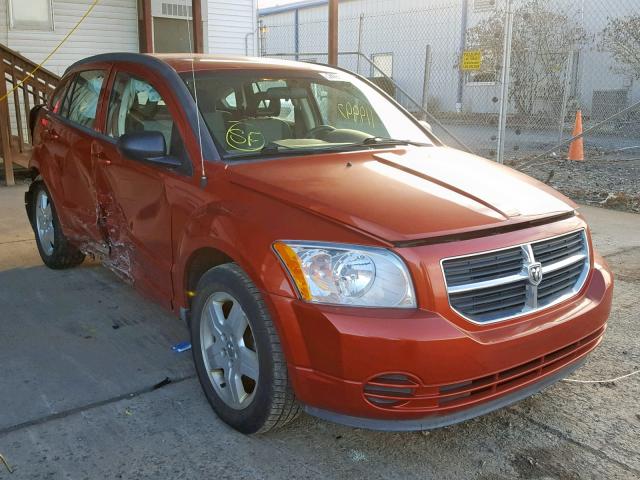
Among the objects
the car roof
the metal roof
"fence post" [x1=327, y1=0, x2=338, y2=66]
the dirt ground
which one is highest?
the metal roof

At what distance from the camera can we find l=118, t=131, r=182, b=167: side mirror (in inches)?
130

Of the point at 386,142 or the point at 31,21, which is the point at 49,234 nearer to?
the point at 386,142

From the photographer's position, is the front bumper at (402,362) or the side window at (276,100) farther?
the side window at (276,100)

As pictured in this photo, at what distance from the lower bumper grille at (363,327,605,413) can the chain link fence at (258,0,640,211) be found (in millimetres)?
7453

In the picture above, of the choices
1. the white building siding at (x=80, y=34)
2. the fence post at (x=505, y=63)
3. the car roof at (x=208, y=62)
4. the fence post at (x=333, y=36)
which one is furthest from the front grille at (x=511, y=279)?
the white building siding at (x=80, y=34)

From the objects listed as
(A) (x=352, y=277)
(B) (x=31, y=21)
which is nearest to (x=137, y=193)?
(A) (x=352, y=277)

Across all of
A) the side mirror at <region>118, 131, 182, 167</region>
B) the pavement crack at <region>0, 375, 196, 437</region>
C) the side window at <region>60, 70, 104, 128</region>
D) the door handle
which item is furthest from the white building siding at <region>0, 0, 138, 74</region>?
the pavement crack at <region>0, 375, 196, 437</region>

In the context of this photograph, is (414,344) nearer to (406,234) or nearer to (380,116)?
(406,234)

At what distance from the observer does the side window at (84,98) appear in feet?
14.4

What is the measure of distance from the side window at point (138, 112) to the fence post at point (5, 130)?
18.9 feet

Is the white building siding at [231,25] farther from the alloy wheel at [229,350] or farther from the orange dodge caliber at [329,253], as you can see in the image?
the alloy wheel at [229,350]

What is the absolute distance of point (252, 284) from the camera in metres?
2.71

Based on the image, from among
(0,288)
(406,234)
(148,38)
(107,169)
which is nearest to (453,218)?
(406,234)

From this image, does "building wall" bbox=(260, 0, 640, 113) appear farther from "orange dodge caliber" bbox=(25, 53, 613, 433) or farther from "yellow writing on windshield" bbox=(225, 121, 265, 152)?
→ "yellow writing on windshield" bbox=(225, 121, 265, 152)
